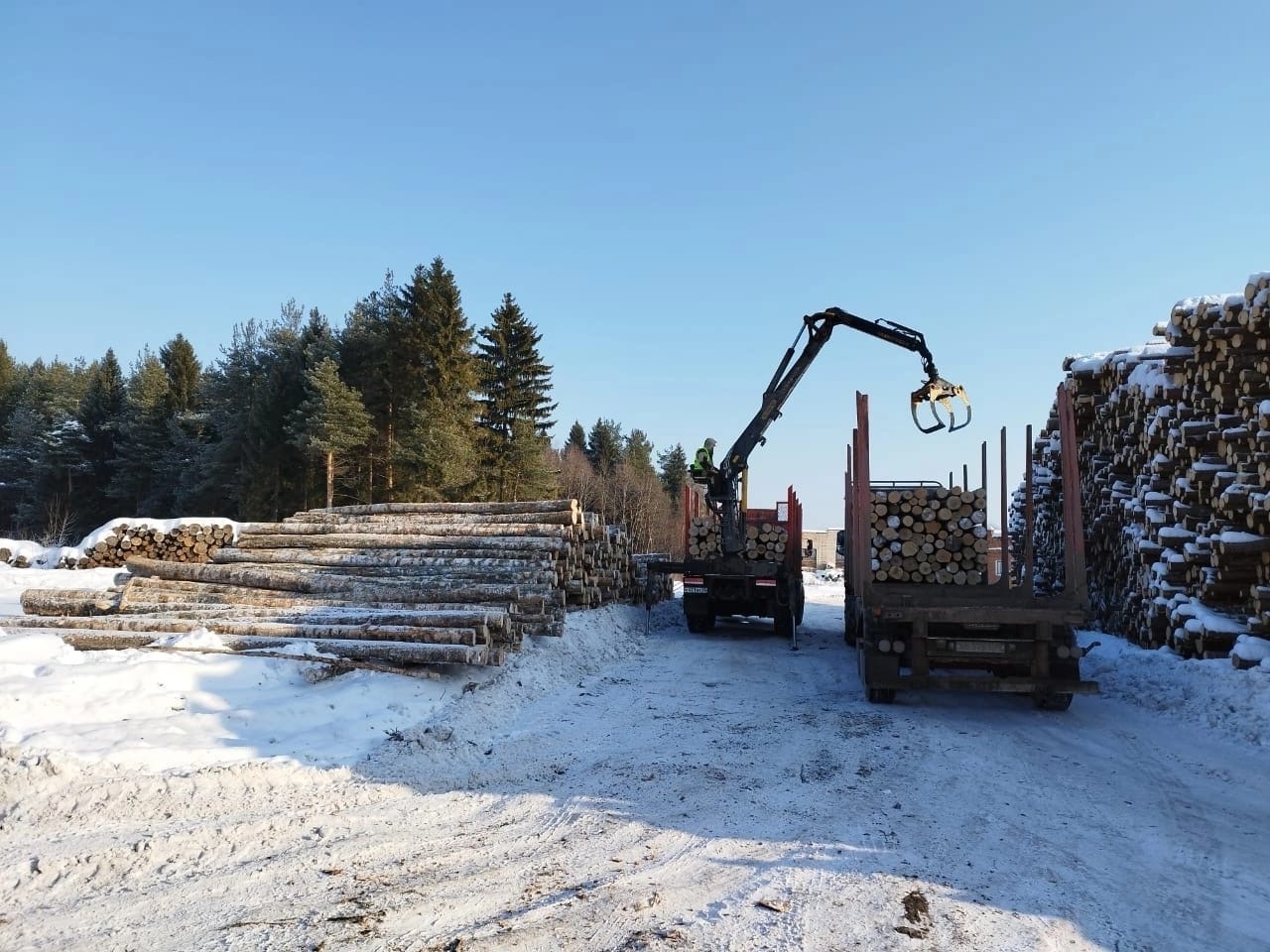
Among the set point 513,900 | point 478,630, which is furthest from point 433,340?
point 513,900

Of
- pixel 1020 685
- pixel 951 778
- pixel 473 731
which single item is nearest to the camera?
pixel 951 778

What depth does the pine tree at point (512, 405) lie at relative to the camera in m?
35.1

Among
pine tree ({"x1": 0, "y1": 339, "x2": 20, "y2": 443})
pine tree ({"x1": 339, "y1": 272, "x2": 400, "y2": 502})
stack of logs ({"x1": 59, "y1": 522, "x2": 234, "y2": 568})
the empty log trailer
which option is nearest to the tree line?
pine tree ({"x1": 339, "y1": 272, "x2": 400, "y2": 502})

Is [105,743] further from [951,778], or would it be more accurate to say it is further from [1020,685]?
[1020,685]

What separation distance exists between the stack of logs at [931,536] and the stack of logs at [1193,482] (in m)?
2.18

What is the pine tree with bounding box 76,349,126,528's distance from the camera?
162 ft

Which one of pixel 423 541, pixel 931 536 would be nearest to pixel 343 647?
pixel 423 541

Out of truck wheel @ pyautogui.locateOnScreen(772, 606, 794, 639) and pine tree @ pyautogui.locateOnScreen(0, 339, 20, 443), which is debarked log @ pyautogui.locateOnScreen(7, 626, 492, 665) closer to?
truck wheel @ pyautogui.locateOnScreen(772, 606, 794, 639)

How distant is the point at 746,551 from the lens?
15.3 metres

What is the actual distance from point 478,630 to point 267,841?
4036 mm

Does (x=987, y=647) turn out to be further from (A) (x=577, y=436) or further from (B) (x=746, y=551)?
(A) (x=577, y=436)

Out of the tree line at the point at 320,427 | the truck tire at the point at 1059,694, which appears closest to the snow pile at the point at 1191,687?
the truck tire at the point at 1059,694

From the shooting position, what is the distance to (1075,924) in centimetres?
386

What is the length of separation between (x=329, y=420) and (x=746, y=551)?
21.1 meters
